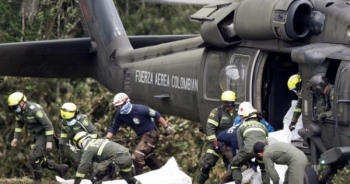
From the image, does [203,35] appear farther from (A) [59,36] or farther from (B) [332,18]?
(A) [59,36]

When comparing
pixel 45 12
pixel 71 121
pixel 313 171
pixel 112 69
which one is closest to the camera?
pixel 313 171

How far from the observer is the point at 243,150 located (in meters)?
15.2

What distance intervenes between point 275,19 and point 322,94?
1.39 metres

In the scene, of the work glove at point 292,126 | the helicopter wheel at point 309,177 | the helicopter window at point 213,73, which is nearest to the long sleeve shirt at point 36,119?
the helicopter window at point 213,73

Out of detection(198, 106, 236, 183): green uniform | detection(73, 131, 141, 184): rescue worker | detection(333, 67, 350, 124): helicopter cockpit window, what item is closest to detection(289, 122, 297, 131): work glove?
detection(198, 106, 236, 183): green uniform

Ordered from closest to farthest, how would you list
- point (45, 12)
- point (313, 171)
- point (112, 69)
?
point (313, 171) < point (112, 69) < point (45, 12)

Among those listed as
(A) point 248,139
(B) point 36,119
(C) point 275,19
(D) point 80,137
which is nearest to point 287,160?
(A) point 248,139

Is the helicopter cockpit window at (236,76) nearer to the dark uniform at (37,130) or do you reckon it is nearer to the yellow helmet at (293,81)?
the yellow helmet at (293,81)

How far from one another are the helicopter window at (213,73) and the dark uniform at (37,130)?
264cm

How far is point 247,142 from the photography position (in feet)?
49.7

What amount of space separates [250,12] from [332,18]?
4.47ft

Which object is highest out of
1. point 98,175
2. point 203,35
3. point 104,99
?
point 203,35

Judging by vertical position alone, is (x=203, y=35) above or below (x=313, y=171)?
above

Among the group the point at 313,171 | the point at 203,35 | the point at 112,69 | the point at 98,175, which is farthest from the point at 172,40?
the point at 313,171
